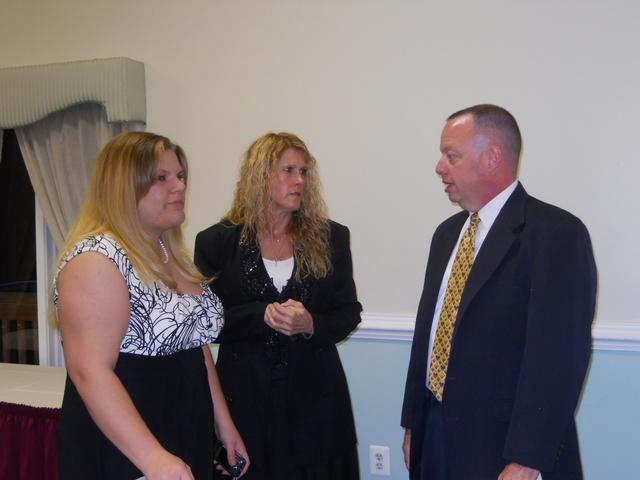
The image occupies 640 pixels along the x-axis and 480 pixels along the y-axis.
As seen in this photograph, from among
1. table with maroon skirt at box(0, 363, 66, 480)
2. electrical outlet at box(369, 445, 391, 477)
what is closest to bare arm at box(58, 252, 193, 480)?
table with maroon skirt at box(0, 363, 66, 480)

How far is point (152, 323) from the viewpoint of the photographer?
144cm

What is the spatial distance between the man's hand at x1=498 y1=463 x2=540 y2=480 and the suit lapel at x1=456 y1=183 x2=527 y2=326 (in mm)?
365

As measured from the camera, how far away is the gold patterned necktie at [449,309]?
68.4 inches

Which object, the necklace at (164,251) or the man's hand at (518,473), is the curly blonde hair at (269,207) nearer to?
the necklace at (164,251)

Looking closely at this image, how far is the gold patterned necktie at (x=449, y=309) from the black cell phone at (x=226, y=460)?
0.56 meters

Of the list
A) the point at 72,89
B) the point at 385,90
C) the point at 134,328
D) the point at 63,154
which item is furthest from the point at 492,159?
the point at 63,154

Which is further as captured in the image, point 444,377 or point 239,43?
point 239,43

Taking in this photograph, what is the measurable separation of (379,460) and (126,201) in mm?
1965

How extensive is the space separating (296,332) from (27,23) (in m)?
2.56

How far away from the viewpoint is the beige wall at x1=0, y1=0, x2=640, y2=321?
2.57 meters

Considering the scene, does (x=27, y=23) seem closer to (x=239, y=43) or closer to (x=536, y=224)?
(x=239, y=43)

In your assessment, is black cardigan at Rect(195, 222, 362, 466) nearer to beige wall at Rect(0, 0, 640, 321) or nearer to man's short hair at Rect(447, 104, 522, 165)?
man's short hair at Rect(447, 104, 522, 165)

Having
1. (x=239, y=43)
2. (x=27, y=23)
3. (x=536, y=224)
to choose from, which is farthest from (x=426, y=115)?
(x=27, y=23)

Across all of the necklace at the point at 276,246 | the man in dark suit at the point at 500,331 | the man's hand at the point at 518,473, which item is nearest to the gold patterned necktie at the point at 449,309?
the man in dark suit at the point at 500,331
